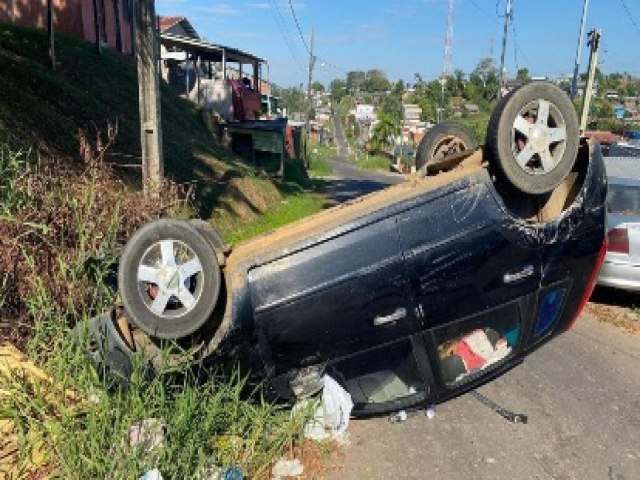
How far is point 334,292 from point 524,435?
1875mm

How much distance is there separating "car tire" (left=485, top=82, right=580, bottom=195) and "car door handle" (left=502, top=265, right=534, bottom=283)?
519 mm

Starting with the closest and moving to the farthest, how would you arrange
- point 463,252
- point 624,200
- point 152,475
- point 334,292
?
point 152,475, point 334,292, point 463,252, point 624,200

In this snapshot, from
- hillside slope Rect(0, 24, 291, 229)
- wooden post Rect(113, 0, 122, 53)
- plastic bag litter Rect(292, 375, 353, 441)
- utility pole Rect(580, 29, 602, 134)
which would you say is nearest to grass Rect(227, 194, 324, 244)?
hillside slope Rect(0, 24, 291, 229)

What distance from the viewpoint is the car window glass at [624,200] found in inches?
265

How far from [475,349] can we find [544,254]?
808 millimetres

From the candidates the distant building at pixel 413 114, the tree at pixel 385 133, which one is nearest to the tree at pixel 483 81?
the distant building at pixel 413 114

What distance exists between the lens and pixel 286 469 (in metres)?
3.48

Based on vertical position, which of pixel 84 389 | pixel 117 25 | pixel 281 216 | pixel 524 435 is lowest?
pixel 281 216

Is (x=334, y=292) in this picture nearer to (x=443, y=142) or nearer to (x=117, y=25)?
(x=443, y=142)

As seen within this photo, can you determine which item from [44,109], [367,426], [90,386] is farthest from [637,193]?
[44,109]

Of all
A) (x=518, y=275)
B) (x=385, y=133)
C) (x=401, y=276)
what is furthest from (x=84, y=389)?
(x=385, y=133)

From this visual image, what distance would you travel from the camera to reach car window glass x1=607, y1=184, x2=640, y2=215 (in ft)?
22.0

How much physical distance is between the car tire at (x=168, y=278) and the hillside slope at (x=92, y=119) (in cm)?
485

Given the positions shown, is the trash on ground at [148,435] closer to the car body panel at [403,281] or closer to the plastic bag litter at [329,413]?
the car body panel at [403,281]
